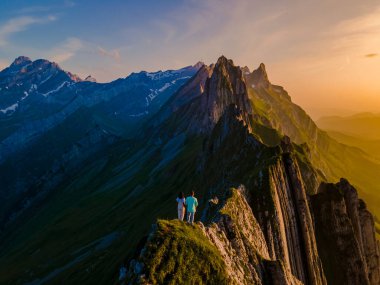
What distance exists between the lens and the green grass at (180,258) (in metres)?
26.2

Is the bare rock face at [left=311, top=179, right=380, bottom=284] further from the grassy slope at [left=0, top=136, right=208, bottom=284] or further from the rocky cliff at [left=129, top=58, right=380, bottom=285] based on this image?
the grassy slope at [left=0, top=136, right=208, bottom=284]

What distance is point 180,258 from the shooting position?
2738 centimetres

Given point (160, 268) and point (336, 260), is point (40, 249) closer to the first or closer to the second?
point (336, 260)

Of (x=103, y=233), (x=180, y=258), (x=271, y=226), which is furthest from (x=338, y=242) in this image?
(x=103, y=233)

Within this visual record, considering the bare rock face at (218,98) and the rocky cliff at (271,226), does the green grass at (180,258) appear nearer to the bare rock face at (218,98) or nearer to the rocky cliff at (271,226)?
the rocky cliff at (271,226)

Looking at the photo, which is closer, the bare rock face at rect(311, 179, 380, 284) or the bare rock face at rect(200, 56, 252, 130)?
the bare rock face at rect(311, 179, 380, 284)

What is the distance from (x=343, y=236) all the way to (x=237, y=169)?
21.6 meters

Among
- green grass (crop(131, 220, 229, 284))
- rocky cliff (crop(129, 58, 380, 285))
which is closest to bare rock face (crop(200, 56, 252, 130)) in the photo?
rocky cliff (crop(129, 58, 380, 285))

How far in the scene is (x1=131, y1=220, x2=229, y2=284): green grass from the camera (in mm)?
26203

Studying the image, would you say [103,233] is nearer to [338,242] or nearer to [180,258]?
[338,242]

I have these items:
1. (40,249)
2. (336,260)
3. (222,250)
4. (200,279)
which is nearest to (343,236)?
(336,260)

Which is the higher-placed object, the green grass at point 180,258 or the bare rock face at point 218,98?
the bare rock face at point 218,98

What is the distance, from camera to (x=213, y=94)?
188m

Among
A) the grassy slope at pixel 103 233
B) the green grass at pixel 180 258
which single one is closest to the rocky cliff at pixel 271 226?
the green grass at pixel 180 258
